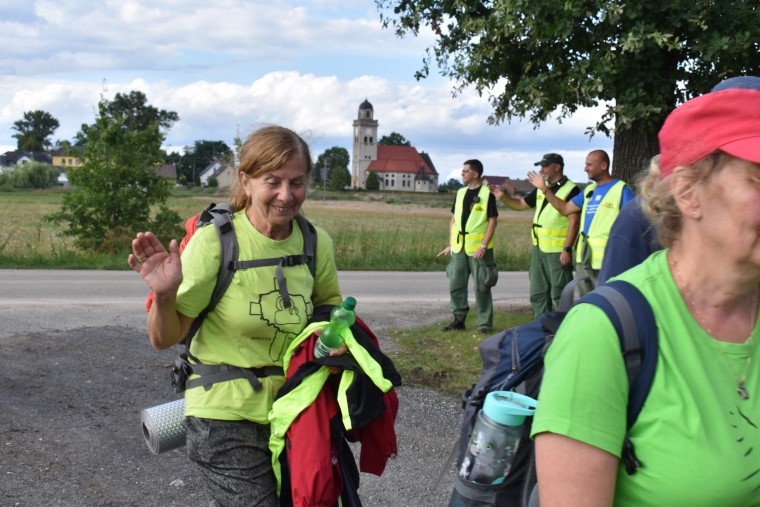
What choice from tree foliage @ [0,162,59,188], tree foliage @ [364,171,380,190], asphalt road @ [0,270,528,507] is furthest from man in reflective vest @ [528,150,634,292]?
tree foliage @ [364,171,380,190]

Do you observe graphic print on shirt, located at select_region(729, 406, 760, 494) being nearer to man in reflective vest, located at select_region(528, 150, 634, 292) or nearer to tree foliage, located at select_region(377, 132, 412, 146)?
man in reflective vest, located at select_region(528, 150, 634, 292)

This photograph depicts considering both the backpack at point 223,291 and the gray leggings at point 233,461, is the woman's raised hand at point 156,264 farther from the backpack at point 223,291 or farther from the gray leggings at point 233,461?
the gray leggings at point 233,461

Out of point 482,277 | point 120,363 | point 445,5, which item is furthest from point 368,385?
point 445,5

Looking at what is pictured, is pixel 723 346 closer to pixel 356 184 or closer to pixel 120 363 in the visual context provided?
pixel 120 363

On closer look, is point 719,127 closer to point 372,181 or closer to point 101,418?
point 101,418

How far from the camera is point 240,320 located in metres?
2.94

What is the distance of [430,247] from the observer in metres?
19.3

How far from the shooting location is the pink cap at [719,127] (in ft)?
5.23

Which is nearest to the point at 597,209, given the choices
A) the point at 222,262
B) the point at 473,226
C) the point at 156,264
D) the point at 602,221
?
the point at 602,221

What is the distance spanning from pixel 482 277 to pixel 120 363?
4273 millimetres

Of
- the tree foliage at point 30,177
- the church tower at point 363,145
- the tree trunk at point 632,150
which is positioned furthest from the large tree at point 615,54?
the church tower at point 363,145

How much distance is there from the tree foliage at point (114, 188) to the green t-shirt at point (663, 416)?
16.7 metres

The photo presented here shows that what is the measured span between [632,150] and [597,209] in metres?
1.94

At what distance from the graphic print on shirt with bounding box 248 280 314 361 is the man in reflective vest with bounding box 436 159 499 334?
6.75m
